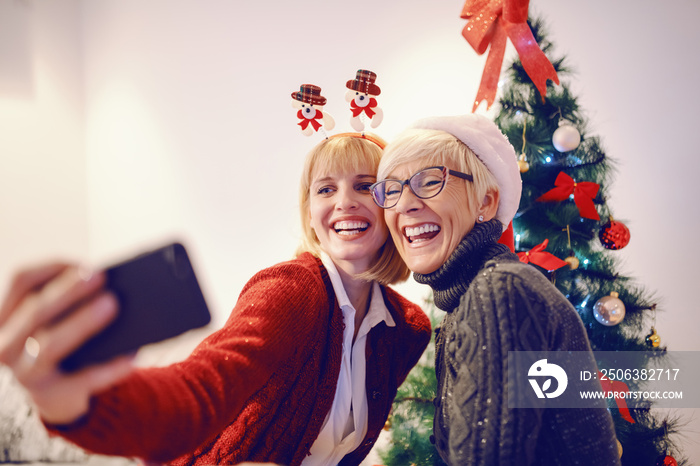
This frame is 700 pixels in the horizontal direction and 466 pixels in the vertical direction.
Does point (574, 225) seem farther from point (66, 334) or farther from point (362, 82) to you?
point (66, 334)

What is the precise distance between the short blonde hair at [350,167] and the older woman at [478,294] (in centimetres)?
20

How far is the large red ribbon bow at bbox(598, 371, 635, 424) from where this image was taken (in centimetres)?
149

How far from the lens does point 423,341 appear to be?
1.52 m

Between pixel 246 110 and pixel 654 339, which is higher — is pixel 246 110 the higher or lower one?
the higher one

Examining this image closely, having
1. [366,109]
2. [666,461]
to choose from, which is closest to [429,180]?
[366,109]

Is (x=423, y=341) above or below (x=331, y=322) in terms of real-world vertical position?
below

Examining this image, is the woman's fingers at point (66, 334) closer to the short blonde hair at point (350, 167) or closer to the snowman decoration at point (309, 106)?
the short blonde hair at point (350, 167)

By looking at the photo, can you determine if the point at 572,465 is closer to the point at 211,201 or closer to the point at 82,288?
the point at 82,288

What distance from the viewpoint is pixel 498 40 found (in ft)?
4.66

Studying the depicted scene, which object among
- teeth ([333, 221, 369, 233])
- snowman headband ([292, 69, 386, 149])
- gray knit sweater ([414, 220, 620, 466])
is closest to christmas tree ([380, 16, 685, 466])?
snowman headband ([292, 69, 386, 149])

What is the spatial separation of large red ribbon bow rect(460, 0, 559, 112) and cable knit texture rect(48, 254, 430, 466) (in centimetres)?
84

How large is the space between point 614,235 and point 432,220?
85 cm

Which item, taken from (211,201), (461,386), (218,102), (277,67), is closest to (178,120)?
(218,102)

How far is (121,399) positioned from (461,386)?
24.4 inches
